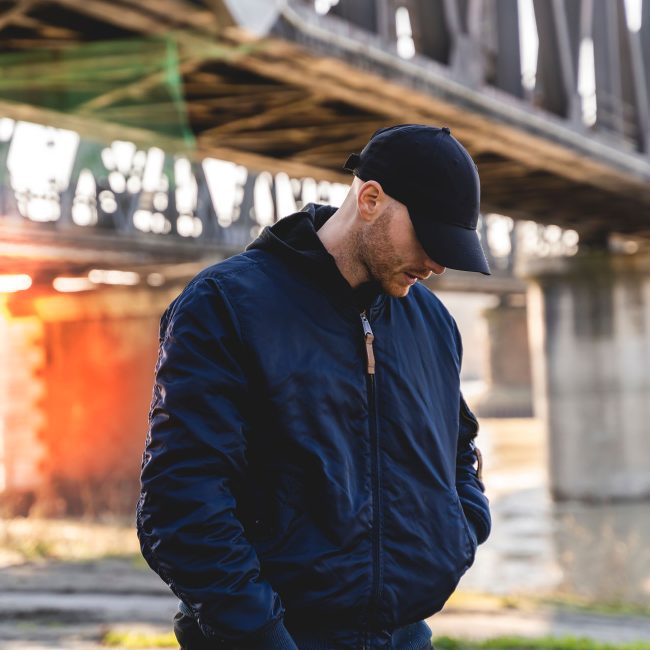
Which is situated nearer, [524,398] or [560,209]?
[560,209]

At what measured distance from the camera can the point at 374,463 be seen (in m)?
2.41

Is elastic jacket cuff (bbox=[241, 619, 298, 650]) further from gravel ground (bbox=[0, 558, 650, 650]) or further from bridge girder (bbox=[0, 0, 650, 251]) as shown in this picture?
bridge girder (bbox=[0, 0, 650, 251])

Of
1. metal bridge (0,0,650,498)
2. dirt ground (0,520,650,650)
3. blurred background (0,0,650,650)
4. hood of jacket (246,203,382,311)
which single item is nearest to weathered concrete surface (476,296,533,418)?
blurred background (0,0,650,650)

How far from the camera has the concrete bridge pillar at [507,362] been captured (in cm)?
6300

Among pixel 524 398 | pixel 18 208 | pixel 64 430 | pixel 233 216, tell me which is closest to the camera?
pixel 18 208

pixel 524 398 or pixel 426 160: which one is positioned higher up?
pixel 426 160

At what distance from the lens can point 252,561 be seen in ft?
7.35

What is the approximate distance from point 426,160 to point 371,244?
220mm

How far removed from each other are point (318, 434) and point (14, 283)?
24375 millimetres

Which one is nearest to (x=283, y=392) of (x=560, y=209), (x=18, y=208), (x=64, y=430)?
(x=18, y=208)

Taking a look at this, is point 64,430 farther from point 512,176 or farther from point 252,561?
point 252,561

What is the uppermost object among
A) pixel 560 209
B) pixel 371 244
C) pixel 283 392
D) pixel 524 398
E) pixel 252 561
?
pixel 560 209

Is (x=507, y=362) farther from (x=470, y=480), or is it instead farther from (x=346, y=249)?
(x=346, y=249)

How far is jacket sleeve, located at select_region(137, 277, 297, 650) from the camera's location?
2.21 meters
